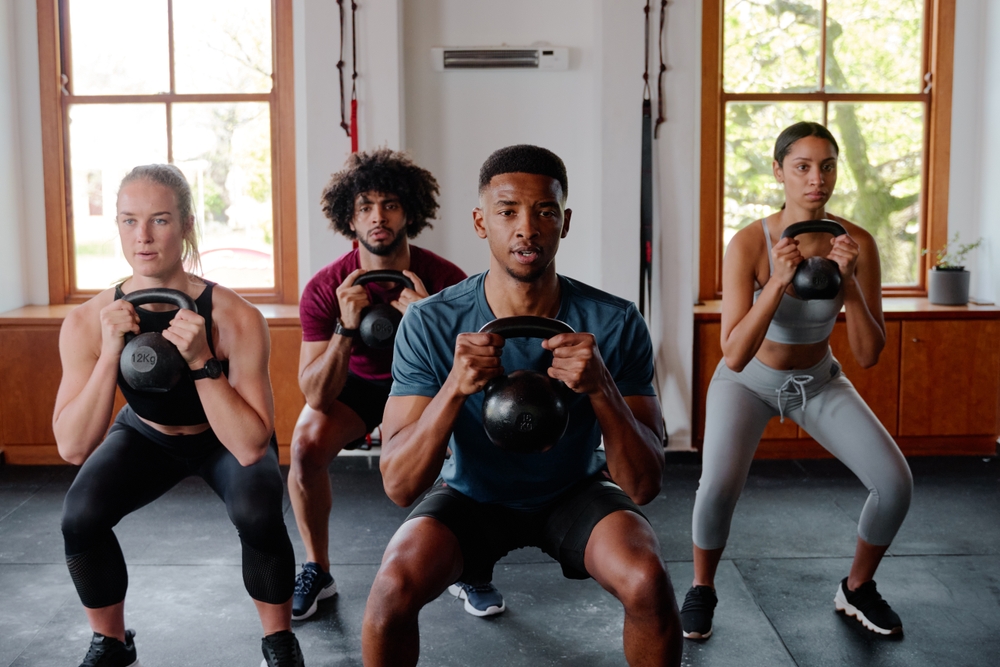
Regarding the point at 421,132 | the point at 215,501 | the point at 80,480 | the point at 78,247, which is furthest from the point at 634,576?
the point at 78,247

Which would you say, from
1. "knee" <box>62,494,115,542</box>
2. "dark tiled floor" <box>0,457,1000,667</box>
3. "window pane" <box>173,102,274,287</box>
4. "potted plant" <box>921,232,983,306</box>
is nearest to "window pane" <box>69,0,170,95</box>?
"window pane" <box>173,102,274,287</box>

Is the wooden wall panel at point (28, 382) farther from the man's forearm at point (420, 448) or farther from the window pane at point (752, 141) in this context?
the window pane at point (752, 141)

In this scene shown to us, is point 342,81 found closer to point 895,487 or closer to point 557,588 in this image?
point 557,588

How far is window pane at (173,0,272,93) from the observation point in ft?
15.9

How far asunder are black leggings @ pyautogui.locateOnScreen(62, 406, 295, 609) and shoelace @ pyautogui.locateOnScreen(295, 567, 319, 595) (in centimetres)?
50

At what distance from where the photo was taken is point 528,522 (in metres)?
2.19

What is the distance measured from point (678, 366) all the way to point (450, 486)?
2558mm

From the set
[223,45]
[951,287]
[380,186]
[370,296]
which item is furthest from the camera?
[223,45]

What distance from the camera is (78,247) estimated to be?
16.5 ft

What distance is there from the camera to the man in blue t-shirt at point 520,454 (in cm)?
191

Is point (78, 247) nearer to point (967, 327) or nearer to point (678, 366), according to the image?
point (678, 366)

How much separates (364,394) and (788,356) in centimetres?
140

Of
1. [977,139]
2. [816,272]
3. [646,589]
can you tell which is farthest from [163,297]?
[977,139]

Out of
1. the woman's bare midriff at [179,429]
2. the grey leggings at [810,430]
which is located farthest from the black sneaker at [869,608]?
the woman's bare midriff at [179,429]
